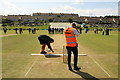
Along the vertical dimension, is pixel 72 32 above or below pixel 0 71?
above

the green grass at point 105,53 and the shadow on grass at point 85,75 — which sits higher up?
the green grass at point 105,53

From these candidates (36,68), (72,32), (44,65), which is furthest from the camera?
(44,65)

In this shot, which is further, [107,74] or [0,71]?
[0,71]

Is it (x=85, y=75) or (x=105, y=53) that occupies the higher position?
(x=105, y=53)

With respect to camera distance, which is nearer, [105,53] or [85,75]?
[85,75]

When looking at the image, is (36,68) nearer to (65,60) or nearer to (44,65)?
(44,65)

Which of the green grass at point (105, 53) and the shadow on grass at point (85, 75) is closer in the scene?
the shadow on grass at point (85, 75)

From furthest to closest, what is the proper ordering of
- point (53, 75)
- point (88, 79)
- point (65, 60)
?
point (65, 60)
point (53, 75)
point (88, 79)

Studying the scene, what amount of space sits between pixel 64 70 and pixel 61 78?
1.03m

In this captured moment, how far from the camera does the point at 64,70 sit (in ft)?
23.0

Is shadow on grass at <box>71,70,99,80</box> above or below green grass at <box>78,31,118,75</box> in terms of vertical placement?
below

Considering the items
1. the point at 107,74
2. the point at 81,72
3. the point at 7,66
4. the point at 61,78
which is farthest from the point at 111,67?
the point at 7,66

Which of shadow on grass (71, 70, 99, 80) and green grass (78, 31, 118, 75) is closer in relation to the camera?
shadow on grass (71, 70, 99, 80)

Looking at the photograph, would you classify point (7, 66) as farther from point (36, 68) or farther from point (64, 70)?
point (64, 70)
